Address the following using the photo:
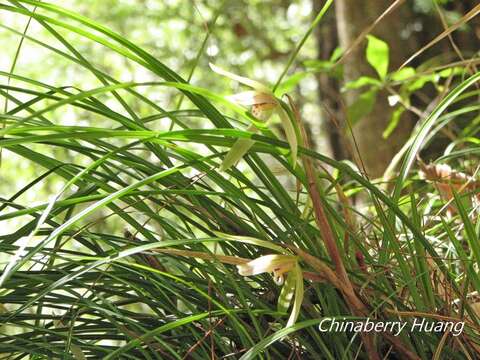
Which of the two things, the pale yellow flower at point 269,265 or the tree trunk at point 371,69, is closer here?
the pale yellow flower at point 269,265

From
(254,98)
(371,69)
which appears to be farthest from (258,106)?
(371,69)

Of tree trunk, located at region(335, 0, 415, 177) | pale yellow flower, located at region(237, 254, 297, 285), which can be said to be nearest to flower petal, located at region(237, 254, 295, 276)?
pale yellow flower, located at region(237, 254, 297, 285)

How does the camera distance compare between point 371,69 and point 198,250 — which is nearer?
point 198,250

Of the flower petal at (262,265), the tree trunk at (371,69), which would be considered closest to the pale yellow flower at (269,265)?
the flower petal at (262,265)

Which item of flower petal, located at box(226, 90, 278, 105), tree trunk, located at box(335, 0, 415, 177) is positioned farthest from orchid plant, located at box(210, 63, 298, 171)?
tree trunk, located at box(335, 0, 415, 177)

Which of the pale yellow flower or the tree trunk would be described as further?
the tree trunk

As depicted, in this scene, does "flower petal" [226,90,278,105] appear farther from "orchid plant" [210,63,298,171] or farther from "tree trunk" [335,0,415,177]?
"tree trunk" [335,0,415,177]

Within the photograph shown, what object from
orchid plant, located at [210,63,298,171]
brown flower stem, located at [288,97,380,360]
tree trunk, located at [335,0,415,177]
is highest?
tree trunk, located at [335,0,415,177]

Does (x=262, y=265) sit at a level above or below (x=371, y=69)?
below

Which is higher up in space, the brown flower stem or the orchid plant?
the orchid plant

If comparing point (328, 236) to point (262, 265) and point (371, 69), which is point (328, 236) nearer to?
point (262, 265)

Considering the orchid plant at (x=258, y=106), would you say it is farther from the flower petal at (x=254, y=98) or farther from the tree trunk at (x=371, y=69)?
the tree trunk at (x=371, y=69)

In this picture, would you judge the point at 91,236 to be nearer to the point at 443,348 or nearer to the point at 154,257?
the point at 154,257
